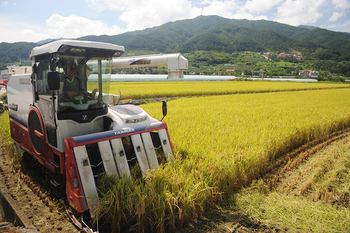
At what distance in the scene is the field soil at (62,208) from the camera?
2781 mm

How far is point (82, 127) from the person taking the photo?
3.44 m

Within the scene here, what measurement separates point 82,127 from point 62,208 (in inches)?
45.5

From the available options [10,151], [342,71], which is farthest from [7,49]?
[342,71]

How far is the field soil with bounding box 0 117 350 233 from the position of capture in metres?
2.78

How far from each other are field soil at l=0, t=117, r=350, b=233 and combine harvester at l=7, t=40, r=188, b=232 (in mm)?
240

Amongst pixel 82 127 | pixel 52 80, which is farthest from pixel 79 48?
pixel 82 127

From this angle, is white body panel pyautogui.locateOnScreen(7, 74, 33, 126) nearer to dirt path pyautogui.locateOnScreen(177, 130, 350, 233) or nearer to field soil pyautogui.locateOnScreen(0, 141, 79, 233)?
field soil pyautogui.locateOnScreen(0, 141, 79, 233)

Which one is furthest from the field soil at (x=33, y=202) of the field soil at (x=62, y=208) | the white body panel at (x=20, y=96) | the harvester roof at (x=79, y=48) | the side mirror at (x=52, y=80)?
the harvester roof at (x=79, y=48)

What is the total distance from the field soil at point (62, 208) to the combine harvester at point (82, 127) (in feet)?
0.79

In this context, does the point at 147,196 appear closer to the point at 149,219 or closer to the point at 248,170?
the point at 149,219

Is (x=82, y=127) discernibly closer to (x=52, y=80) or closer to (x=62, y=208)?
(x=52, y=80)

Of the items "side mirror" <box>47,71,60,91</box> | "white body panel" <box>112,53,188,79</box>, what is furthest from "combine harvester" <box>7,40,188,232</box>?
"white body panel" <box>112,53,188,79</box>

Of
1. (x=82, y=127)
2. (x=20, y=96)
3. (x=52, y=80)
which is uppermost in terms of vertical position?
(x=52, y=80)

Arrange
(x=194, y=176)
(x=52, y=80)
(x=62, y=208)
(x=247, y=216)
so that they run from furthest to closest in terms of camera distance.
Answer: (x=194, y=176) → (x=62, y=208) → (x=247, y=216) → (x=52, y=80)
